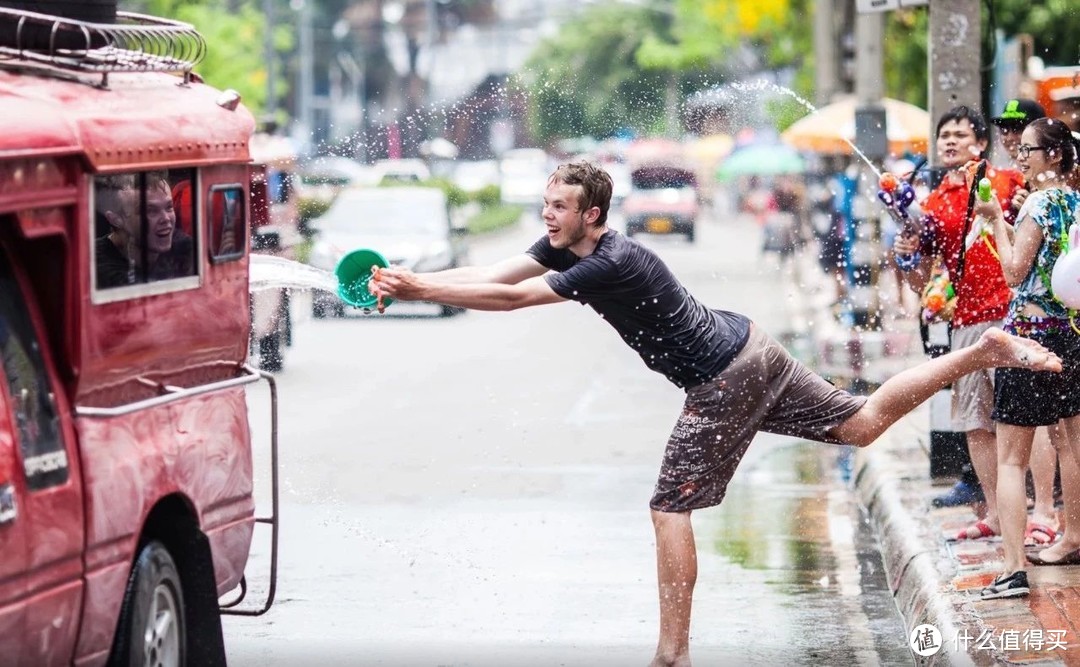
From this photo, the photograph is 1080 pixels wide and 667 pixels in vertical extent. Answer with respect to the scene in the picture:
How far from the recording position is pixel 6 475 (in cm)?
497

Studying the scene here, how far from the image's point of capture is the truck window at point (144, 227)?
19.4ft

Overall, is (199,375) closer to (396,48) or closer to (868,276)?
(868,276)

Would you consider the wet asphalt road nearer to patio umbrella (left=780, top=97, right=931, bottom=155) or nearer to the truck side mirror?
the truck side mirror

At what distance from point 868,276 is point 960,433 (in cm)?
1088

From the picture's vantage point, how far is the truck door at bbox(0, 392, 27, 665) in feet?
16.2

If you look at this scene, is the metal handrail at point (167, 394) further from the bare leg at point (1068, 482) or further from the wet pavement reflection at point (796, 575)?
the bare leg at point (1068, 482)

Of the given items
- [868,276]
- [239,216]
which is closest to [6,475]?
[239,216]

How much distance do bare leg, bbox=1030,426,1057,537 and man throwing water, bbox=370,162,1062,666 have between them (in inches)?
65.2

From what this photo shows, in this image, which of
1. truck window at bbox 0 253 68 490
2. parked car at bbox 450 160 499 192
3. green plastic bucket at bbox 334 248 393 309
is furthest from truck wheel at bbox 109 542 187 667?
parked car at bbox 450 160 499 192

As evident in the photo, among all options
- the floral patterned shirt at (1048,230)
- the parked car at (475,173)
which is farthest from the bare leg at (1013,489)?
the parked car at (475,173)

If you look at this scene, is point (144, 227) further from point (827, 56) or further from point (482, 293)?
point (827, 56)

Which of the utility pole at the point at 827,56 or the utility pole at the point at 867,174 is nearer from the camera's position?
the utility pole at the point at 867,174

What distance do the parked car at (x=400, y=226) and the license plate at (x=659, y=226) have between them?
23.0 metres

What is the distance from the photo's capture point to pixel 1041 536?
28.2 feet
